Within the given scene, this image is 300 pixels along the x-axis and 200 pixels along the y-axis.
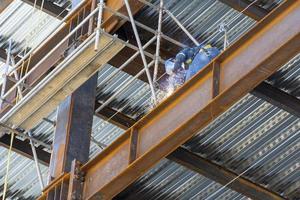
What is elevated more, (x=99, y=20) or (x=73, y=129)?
(x=99, y=20)

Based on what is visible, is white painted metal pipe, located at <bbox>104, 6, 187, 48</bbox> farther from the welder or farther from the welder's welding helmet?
the welder

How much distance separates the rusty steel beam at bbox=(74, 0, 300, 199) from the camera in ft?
67.8

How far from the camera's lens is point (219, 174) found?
24297 millimetres

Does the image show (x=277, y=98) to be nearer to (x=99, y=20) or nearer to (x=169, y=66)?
(x=169, y=66)

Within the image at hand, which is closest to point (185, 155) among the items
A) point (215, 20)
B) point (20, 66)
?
point (215, 20)

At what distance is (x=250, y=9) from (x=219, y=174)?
326cm

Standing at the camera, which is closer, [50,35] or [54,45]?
[50,35]

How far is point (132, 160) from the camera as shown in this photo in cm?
2244

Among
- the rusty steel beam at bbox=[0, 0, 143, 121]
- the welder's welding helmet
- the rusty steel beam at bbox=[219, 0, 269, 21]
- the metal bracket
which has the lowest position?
the metal bracket

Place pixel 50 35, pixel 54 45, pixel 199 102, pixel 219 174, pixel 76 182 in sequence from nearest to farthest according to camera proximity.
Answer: pixel 199 102
pixel 76 182
pixel 219 174
pixel 50 35
pixel 54 45

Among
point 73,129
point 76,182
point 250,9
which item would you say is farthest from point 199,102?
point 73,129

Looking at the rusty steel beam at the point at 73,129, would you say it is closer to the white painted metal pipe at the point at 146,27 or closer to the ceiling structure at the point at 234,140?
the ceiling structure at the point at 234,140

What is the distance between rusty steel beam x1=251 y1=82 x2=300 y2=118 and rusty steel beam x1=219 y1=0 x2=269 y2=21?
1.70 metres

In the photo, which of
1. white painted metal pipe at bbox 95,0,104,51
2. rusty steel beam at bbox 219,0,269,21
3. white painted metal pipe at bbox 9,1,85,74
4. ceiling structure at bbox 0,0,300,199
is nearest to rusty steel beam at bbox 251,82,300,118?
ceiling structure at bbox 0,0,300,199
